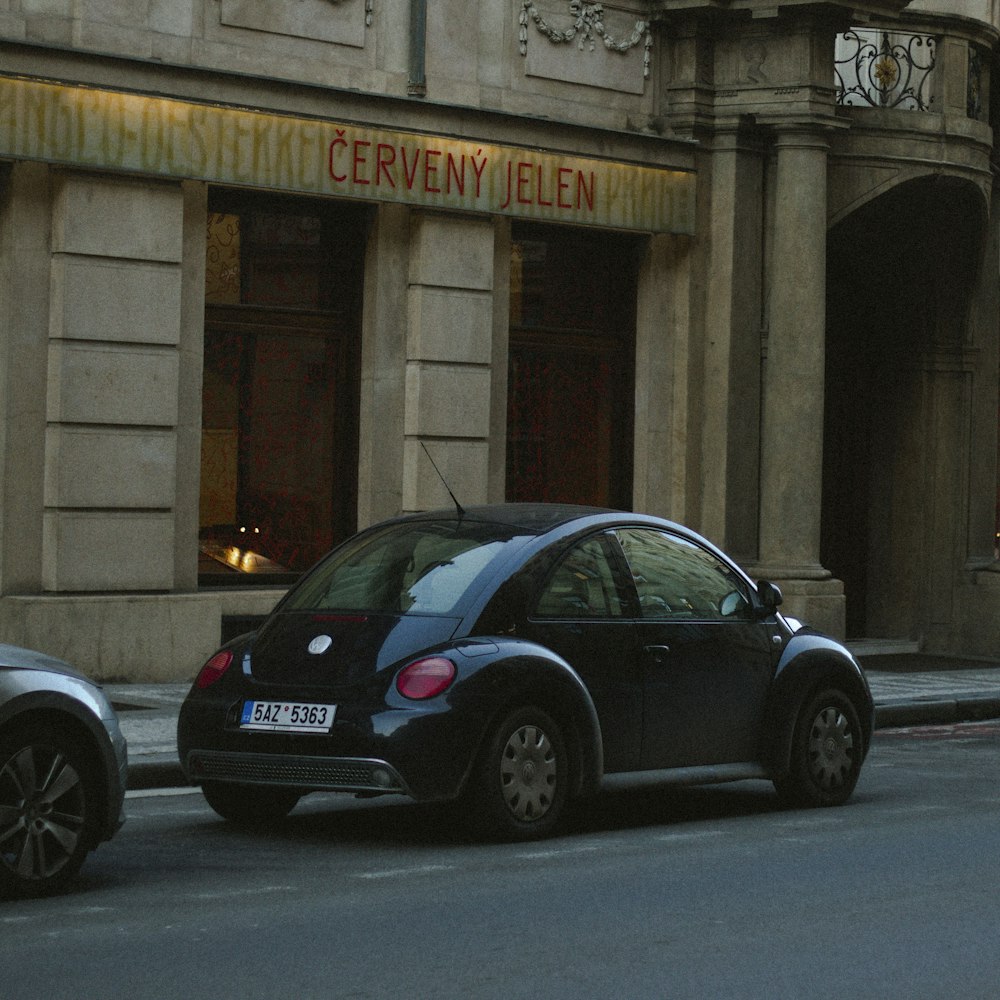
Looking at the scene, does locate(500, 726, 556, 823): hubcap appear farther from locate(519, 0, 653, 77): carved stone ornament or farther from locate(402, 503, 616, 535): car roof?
locate(519, 0, 653, 77): carved stone ornament

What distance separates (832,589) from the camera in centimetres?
1959

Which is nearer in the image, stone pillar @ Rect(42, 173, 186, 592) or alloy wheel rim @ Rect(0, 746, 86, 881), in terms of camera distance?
alloy wheel rim @ Rect(0, 746, 86, 881)

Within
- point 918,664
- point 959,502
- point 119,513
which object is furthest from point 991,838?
point 959,502

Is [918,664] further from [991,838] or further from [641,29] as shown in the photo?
[991,838]

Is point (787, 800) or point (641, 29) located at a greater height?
point (641, 29)

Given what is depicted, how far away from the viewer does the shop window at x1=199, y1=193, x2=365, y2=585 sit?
55.5 feet

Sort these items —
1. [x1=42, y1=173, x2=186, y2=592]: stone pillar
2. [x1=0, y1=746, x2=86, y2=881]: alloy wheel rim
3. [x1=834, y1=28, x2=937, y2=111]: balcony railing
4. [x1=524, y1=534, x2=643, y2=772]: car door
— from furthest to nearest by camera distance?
[x1=834, y1=28, x2=937, y2=111]: balcony railing → [x1=42, y1=173, x2=186, y2=592]: stone pillar → [x1=524, y1=534, x2=643, y2=772]: car door → [x1=0, y1=746, x2=86, y2=881]: alloy wheel rim

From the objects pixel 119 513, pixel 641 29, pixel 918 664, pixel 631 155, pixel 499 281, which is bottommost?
pixel 918 664

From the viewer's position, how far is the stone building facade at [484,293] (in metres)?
15.6

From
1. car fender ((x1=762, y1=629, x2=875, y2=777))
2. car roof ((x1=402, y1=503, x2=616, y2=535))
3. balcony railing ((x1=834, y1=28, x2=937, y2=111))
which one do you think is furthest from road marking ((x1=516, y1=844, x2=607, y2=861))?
balcony railing ((x1=834, y1=28, x2=937, y2=111))

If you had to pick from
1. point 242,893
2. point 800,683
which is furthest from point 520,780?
point 800,683

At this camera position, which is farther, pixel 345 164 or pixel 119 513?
pixel 345 164

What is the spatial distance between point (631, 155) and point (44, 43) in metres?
5.92

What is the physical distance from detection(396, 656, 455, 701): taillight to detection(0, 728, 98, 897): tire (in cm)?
142
